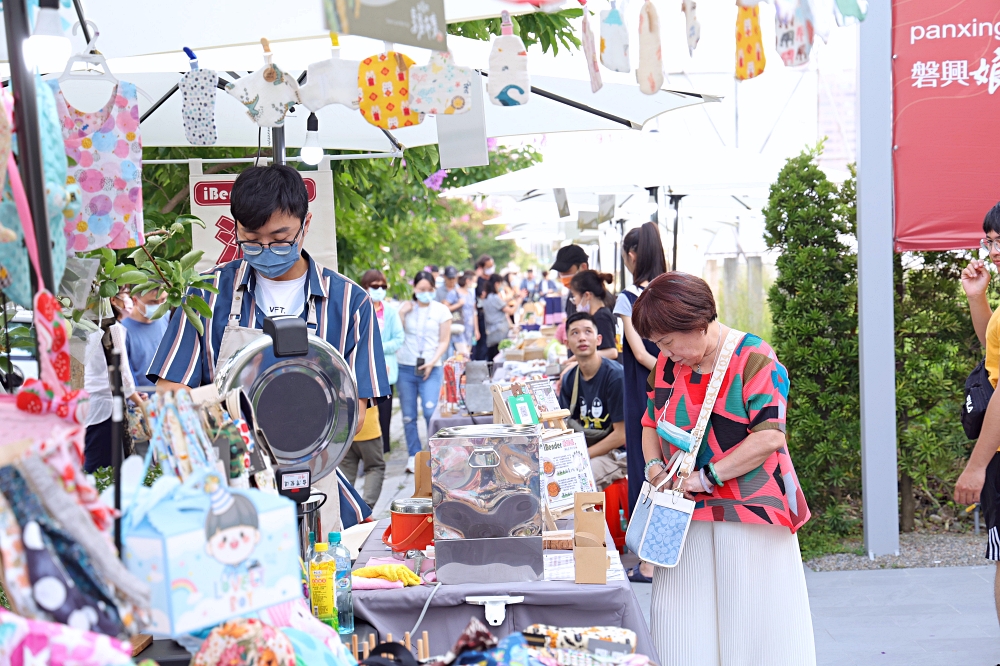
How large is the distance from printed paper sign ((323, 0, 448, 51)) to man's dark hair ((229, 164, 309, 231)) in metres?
0.87

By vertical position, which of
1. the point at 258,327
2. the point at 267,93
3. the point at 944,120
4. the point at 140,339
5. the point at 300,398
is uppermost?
the point at 944,120

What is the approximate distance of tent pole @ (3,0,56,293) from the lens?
127cm

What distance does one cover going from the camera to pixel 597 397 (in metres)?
5.80

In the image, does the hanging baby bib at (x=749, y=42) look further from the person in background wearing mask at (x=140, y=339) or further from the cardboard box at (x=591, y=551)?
the person in background wearing mask at (x=140, y=339)

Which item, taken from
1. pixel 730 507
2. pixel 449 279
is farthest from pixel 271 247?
pixel 449 279

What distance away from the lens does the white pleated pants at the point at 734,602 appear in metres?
2.87

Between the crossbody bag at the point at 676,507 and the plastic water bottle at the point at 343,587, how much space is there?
102 centimetres

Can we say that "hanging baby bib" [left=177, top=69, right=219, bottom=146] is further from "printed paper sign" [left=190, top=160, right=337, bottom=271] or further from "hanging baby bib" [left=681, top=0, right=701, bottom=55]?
"printed paper sign" [left=190, top=160, right=337, bottom=271]

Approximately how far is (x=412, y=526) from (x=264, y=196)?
1071 mm

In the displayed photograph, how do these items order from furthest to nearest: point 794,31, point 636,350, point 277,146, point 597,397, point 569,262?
point 569,262, point 597,397, point 636,350, point 277,146, point 794,31

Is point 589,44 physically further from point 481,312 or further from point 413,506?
point 481,312

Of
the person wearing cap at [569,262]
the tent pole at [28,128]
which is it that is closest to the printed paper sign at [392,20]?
the tent pole at [28,128]

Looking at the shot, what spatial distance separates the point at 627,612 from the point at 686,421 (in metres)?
0.73

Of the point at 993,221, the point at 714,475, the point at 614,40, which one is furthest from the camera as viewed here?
the point at 993,221
